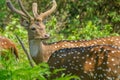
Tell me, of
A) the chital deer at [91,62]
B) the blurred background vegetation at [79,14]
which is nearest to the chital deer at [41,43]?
the chital deer at [91,62]

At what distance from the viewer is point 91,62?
19.0 feet

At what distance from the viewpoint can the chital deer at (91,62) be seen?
18.1ft

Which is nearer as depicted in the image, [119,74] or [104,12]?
[119,74]

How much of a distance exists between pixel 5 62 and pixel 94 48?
3.81m

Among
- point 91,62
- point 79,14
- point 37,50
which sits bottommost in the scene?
point 79,14

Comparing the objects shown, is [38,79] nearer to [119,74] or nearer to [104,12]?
[119,74]

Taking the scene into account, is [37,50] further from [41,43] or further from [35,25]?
[35,25]

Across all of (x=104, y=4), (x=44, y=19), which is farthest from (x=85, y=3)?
(x=44, y=19)

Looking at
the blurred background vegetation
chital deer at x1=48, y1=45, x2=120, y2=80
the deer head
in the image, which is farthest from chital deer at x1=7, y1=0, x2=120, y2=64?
the blurred background vegetation

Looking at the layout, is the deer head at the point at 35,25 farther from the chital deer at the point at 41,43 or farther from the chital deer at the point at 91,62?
the chital deer at the point at 91,62

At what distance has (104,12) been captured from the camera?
15016mm

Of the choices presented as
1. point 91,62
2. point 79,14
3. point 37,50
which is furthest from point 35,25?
point 79,14

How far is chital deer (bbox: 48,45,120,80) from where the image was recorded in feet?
18.1

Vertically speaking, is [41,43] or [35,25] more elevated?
[35,25]
